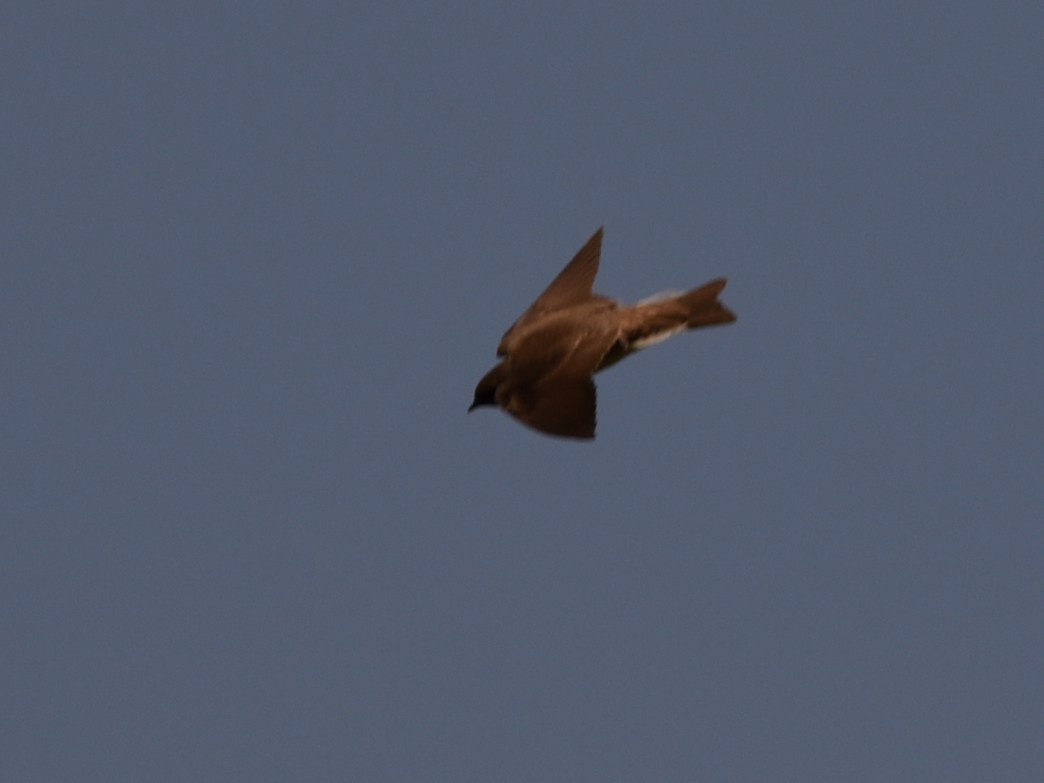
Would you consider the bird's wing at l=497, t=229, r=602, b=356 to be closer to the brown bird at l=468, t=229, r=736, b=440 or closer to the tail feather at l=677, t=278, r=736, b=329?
the brown bird at l=468, t=229, r=736, b=440

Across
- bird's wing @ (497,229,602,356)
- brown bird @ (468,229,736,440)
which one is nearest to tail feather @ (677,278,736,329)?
brown bird @ (468,229,736,440)

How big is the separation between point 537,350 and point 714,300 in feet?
5.67

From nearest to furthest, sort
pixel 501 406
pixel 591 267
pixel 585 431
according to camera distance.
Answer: pixel 585 431 → pixel 501 406 → pixel 591 267

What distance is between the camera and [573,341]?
64.1 feet

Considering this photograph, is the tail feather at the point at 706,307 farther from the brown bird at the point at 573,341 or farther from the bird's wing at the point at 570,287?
the bird's wing at the point at 570,287

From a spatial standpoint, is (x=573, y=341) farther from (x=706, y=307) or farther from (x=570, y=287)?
(x=570, y=287)

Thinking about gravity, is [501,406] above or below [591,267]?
below

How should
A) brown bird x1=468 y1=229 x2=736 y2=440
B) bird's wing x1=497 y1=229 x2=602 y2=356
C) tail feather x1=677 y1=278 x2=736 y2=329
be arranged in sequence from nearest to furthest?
brown bird x1=468 y1=229 x2=736 y2=440 → tail feather x1=677 y1=278 x2=736 y2=329 → bird's wing x1=497 y1=229 x2=602 y2=356

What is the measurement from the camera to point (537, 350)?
19516 mm

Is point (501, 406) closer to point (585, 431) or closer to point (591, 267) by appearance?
point (585, 431)

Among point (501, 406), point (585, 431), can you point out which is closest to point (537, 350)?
point (501, 406)

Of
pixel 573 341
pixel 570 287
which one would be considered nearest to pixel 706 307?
pixel 573 341

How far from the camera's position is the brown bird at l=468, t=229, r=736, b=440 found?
18172 millimetres

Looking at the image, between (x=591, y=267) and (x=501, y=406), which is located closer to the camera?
(x=501, y=406)
